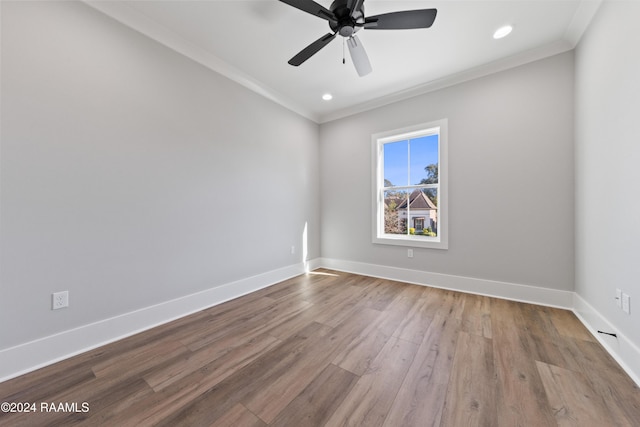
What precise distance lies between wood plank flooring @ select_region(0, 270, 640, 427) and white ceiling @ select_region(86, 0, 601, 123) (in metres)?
2.76

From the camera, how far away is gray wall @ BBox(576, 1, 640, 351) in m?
1.45

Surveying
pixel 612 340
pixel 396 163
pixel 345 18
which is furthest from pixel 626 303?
pixel 345 18

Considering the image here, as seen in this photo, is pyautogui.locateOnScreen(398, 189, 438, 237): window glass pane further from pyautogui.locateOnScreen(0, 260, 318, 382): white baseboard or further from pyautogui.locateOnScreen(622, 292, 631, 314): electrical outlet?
→ pyautogui.locateOnScreen(0, 260, 318, 382): white baseboard

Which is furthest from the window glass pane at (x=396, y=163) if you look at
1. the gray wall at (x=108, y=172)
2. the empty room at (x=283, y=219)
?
the gray wall at (x=108, y=172)

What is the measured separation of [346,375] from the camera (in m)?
1.47

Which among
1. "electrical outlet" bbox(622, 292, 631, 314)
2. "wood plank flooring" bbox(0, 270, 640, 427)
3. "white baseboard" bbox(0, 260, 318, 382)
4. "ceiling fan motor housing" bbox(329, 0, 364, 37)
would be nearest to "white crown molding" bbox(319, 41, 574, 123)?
"ceiling fan motor housing" bbox(329, 0, 364, 37)

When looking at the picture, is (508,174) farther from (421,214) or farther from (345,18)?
(345,18)

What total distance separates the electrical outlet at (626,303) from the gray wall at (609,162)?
0.04m

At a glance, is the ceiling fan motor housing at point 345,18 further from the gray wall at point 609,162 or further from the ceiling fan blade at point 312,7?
the gray wall at point 609,162

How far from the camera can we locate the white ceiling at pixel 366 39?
1.93 m

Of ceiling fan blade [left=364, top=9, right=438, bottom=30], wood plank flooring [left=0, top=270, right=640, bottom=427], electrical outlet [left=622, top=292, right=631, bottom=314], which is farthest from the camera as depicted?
ceiling fan blade [left=364, top=9, right=438, bottom=30]

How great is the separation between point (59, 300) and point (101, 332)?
0.39 metres

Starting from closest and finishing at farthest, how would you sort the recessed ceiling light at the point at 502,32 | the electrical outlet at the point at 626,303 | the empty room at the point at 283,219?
the empty room at the point at 283,219 < the electrical outlet at the point at 626,303 < the recessed ceiling light at the point at 502,32

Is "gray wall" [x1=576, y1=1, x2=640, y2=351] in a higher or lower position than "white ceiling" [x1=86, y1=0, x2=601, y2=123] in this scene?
lower
